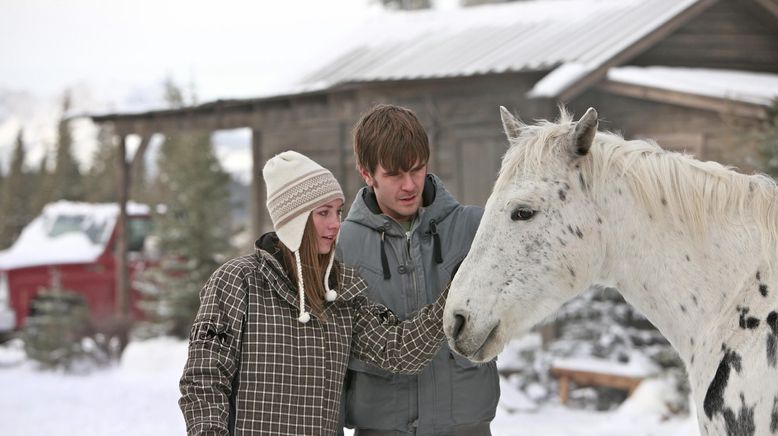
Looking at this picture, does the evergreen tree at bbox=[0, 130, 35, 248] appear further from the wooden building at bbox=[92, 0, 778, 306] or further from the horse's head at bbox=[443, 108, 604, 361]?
the horse's head at bbox=[443, 108, 604, 361]

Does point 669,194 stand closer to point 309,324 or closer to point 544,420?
point 309,324

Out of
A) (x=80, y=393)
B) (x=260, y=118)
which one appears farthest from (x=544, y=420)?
(x=260, y=118)

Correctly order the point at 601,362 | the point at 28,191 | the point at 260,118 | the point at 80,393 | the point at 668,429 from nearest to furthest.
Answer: the point at 668,429, the point at 601,362, the point at 80,393, the point at 260,118, the point at 28,191

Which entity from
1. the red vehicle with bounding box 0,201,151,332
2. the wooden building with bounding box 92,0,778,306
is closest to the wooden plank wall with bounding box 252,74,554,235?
the wooden building with bounding box 92,0,778,306

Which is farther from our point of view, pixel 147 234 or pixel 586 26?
pixel 147 234

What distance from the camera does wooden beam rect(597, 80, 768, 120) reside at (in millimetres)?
8891

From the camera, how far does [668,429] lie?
7246 millimetres

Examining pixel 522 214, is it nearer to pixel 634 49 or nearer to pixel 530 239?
pixel 530 239

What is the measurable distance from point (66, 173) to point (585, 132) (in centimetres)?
3259

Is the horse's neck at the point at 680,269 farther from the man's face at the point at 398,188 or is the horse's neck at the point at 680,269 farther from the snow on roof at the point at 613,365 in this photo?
the snow on roof at the point at 613,365

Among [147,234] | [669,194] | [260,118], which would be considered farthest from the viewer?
[147,234]

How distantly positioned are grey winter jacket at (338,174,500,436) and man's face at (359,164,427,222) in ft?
0.14

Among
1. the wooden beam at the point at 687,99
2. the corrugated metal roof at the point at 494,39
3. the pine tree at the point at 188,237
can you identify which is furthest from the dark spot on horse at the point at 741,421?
the pine tree at the point at 188,237

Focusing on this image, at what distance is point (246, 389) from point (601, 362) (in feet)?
22.4
